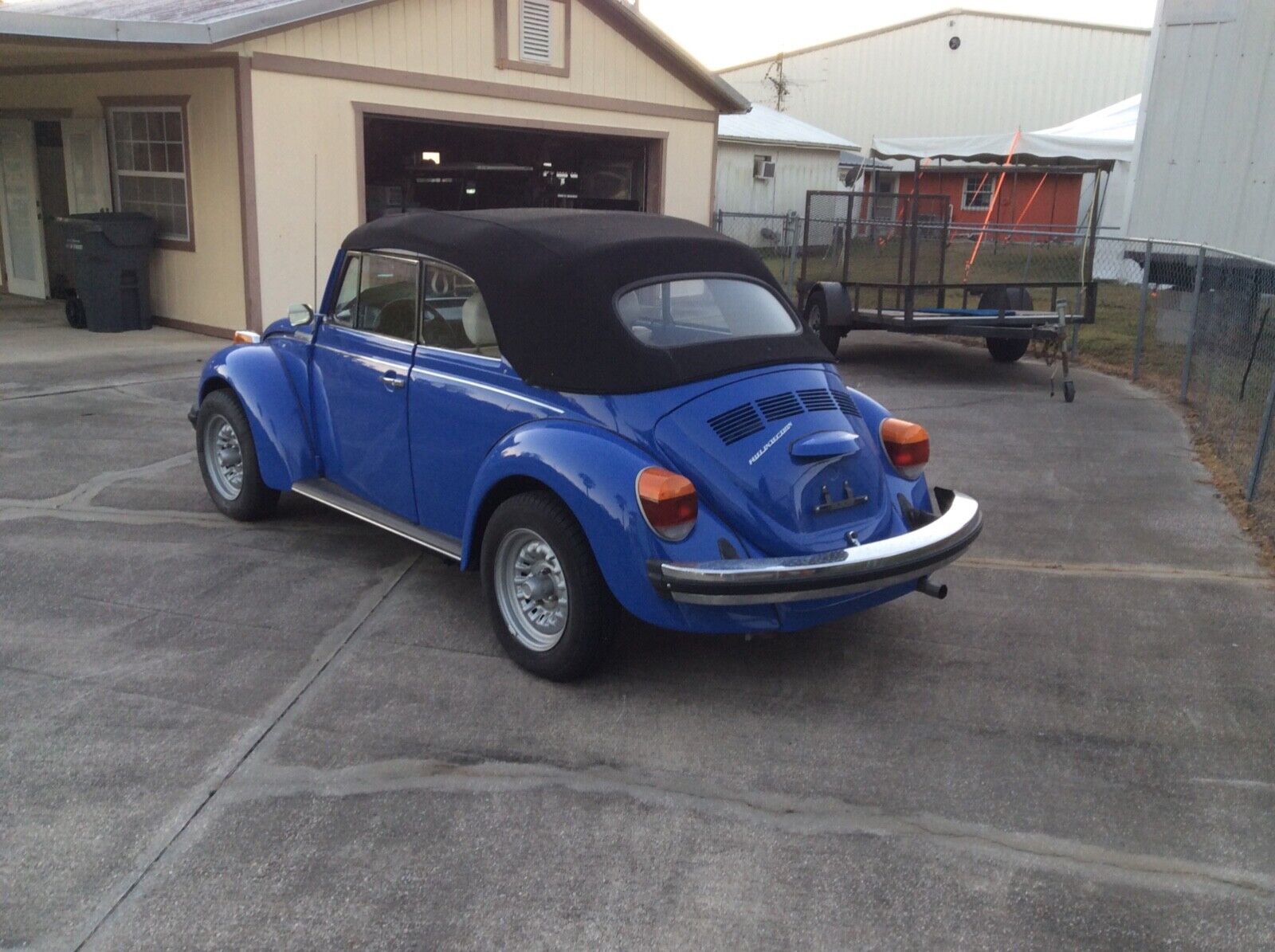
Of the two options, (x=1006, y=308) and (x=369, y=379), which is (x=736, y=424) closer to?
(x=369, y=379)

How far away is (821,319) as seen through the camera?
1194 cm

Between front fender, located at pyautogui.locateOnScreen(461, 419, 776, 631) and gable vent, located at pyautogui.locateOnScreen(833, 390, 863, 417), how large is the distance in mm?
889

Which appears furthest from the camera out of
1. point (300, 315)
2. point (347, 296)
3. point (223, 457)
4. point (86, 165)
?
point (86, 165)

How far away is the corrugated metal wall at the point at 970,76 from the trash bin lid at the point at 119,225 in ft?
91.5

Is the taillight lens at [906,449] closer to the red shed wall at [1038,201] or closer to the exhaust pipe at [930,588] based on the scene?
the exhaust pipe at [930,588]

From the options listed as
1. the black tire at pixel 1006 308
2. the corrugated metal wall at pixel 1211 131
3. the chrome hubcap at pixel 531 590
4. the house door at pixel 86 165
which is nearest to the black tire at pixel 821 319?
the black tire at pixel 1006 308

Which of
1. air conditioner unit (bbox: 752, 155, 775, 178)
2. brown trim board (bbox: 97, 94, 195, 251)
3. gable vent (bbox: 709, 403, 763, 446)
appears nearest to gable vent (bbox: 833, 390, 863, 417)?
gable vent (bbox: 709, 403, 763, 446)

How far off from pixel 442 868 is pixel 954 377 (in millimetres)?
9730

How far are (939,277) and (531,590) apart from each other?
323 inches

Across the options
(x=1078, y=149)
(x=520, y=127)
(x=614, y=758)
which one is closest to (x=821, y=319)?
(x=520, y=127)

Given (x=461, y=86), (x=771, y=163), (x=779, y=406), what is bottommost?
(x=779, y=406)

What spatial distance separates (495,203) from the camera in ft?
60.1

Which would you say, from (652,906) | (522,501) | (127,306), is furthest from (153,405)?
(652,906)

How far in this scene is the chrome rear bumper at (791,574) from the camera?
3773mm
